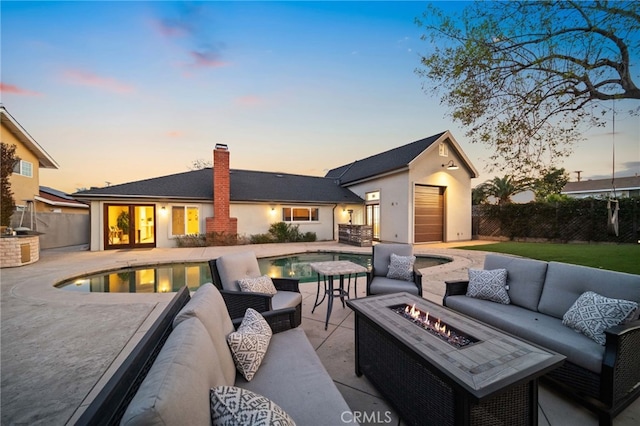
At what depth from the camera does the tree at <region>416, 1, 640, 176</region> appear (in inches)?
192

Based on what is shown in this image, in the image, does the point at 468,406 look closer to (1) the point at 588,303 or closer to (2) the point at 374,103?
(1) the point at 588,303

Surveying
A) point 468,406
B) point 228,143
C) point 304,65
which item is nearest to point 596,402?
point 468,406

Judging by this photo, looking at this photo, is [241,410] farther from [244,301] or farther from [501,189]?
[501,189]

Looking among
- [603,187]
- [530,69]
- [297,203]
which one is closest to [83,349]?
[530,69]

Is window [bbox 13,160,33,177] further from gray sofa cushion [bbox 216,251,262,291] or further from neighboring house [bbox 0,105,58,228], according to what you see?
gray sofa cushion [bbox 216,251,262,291]

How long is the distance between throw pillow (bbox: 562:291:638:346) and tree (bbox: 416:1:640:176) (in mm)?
4757

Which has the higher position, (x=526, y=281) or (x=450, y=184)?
(x=450, y=184)

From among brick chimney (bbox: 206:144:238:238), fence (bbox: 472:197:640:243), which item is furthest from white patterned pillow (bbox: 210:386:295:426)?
fence (bbox: 472:197:640:243)

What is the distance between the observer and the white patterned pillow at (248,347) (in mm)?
1899

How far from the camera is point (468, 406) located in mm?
1546

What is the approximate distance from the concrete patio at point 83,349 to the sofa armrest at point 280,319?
69 centimetres

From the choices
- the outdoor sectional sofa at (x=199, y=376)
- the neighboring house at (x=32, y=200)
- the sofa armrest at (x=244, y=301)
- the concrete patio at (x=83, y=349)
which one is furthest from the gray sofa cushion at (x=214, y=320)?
the neighboring house at (x=32, y=200)

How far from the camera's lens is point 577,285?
112 inches

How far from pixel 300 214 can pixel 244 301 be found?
12.5m
